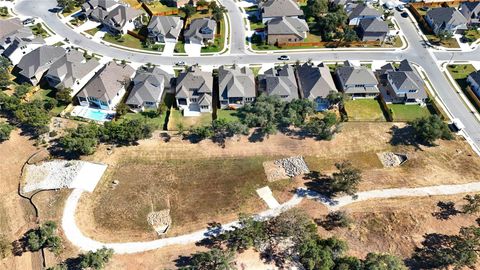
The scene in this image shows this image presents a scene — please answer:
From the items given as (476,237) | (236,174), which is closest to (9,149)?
(236,174)

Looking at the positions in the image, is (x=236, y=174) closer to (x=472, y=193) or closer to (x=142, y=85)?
(x=142, y=85)

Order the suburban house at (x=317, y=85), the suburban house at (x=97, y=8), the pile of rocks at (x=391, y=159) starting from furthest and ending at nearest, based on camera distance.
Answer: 1. the suburban house at (x=97, y=8)
2. the suburban house at (x=317, y=85)
3. the pile of rocks at (x=391, y=159)

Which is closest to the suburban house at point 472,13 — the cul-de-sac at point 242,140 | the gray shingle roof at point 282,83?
the cul-de-sac at point 242,140

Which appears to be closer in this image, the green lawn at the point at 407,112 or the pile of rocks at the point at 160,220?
the pile of rocks at the point at 160,220

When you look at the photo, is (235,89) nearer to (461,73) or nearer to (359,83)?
(359,83)

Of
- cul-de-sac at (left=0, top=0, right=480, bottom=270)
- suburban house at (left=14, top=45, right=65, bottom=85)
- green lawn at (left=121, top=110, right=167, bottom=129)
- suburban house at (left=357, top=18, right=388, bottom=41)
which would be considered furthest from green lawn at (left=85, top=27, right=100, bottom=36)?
suburban house at (left=357, top=18, right=388, bottom=41)

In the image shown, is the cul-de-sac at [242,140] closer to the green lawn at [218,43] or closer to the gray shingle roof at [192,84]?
the gray shingle roof at [192,84]

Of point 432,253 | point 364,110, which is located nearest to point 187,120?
point 364,110
